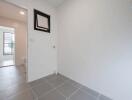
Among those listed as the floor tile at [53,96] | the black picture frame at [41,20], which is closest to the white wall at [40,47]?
the black picture frame at [41,20]

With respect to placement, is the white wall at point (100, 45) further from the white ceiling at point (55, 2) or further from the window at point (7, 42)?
the window at point (7, 42)

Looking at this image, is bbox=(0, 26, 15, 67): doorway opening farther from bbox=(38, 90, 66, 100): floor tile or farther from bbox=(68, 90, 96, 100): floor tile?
bbox=(68, 90, 96, 100): floor tile

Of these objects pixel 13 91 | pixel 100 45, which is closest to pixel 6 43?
pixel 13 91

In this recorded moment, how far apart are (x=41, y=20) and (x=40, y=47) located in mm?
918

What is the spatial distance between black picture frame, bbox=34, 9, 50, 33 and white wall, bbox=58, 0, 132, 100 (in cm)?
66

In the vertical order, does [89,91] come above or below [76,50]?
below

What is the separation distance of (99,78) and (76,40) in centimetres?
119

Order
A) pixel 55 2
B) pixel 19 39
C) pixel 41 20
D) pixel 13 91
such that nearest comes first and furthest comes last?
pixel 13 91 < pixel 41 20 < pixel 55 2 < pixel 19 39

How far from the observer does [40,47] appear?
2.55 metres

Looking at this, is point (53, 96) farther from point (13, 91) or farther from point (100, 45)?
point (100, 45)

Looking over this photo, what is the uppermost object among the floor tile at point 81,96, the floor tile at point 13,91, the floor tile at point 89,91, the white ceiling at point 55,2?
the white ceiling at point 55,2

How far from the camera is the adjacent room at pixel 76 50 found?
1.44m

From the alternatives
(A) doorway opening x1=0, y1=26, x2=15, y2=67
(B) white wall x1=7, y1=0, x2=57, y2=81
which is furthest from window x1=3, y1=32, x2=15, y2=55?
(B) white wall x1=7, y1=0, x2=57, y2=81

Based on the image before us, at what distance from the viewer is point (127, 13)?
A: 4.40 ft
